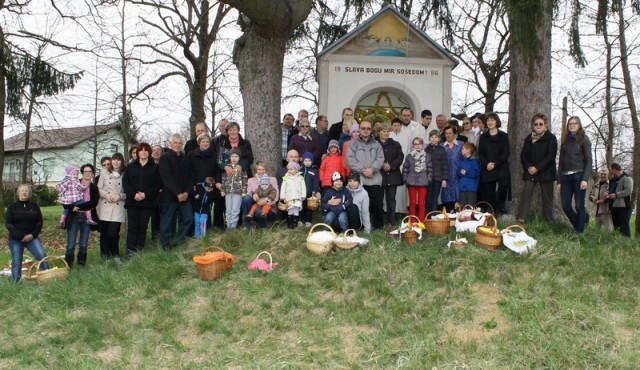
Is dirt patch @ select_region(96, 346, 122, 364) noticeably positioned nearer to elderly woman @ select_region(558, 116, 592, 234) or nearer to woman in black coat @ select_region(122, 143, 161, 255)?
woman in black coat @ select_region(122, 143, 161, 255)

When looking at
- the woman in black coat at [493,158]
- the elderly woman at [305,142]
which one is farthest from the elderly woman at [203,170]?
the woman in black coat at [493,158]

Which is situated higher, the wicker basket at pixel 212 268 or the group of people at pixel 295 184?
the group of people at pixel 295 184

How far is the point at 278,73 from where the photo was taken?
9.02 metres

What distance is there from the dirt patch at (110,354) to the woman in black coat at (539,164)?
553 cm

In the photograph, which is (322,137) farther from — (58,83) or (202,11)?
(202,11)

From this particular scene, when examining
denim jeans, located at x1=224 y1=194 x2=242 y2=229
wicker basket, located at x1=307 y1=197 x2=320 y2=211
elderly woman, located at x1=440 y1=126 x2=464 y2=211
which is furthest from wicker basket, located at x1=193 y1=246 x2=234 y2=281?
elderly woman, located at x1=440 y1=126 x2=464 y2=211

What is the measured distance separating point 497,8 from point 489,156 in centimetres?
209

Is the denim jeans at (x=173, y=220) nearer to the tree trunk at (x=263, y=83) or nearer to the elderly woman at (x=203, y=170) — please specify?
the elderly woman at (x=203, y=170)

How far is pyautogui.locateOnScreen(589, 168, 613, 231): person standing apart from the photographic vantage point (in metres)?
10.2

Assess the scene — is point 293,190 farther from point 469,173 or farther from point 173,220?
point 469,173

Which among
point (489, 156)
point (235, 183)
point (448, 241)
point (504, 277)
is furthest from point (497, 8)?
point (235, 183)

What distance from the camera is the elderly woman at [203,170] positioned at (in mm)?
8219

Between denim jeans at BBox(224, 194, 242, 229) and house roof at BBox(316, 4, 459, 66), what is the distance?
507cm

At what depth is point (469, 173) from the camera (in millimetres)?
8359
